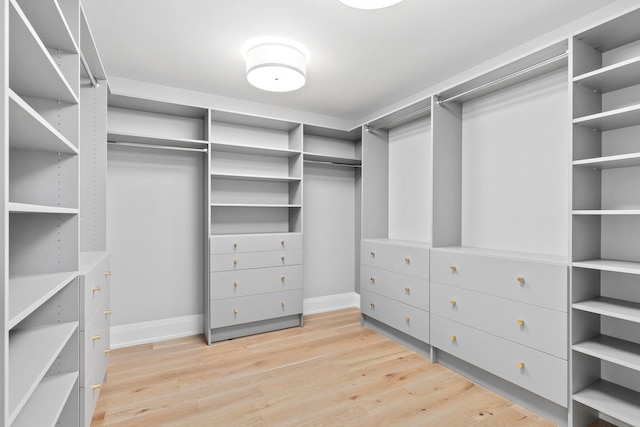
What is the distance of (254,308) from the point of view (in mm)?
3303

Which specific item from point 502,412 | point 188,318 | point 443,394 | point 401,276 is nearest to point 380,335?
point 401,276

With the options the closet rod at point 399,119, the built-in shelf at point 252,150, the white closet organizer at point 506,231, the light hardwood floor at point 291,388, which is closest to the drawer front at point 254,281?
the light hardwood floor at point 291,388

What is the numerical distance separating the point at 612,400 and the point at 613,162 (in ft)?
4.18

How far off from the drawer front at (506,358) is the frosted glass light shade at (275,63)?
2.22 m

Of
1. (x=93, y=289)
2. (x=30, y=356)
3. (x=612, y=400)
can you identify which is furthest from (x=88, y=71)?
(x=612, y=400)

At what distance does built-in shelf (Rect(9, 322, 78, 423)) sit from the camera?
3.16 feet

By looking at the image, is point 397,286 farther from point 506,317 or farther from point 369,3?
point 369,3

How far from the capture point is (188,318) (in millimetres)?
3381

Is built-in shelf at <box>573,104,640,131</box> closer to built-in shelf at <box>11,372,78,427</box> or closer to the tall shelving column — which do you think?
the tall shelving column

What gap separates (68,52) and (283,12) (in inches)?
47.3

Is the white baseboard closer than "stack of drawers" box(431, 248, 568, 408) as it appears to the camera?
No

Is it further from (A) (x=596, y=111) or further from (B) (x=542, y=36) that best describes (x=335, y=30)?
(A) (x=596, y=111)

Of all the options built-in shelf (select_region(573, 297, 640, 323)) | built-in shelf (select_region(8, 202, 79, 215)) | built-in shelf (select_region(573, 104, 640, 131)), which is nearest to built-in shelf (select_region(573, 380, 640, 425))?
built-in shelf (select_region(573, 297, 640, 323))

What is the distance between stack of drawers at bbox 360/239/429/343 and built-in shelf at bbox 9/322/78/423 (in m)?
2.38
